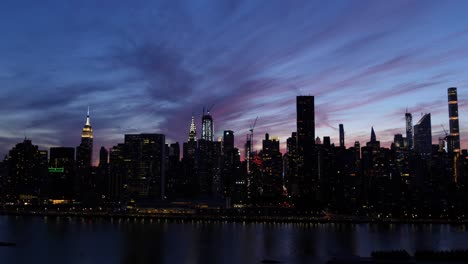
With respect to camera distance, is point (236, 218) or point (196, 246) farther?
point (236, 218)

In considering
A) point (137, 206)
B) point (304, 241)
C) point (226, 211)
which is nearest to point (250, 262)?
point (304, 241)

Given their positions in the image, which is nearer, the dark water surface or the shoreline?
the dark water surface

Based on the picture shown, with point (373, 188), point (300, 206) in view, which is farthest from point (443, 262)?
point (373, 188)

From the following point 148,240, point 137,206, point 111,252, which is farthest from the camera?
point 137,206

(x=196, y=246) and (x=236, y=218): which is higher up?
(x=236, y=218)

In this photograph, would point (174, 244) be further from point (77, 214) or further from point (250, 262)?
point (77, 214)

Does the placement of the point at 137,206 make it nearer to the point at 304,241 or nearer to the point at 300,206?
A: the point at 300,206

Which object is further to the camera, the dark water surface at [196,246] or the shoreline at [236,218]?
the shoreline at [236,218]

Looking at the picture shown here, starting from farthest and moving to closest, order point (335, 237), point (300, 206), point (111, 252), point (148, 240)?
point (300, 206), point (335, 237), point (148, 240), point (111, 252)

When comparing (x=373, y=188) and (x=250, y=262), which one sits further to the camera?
(x=373, y=188)
